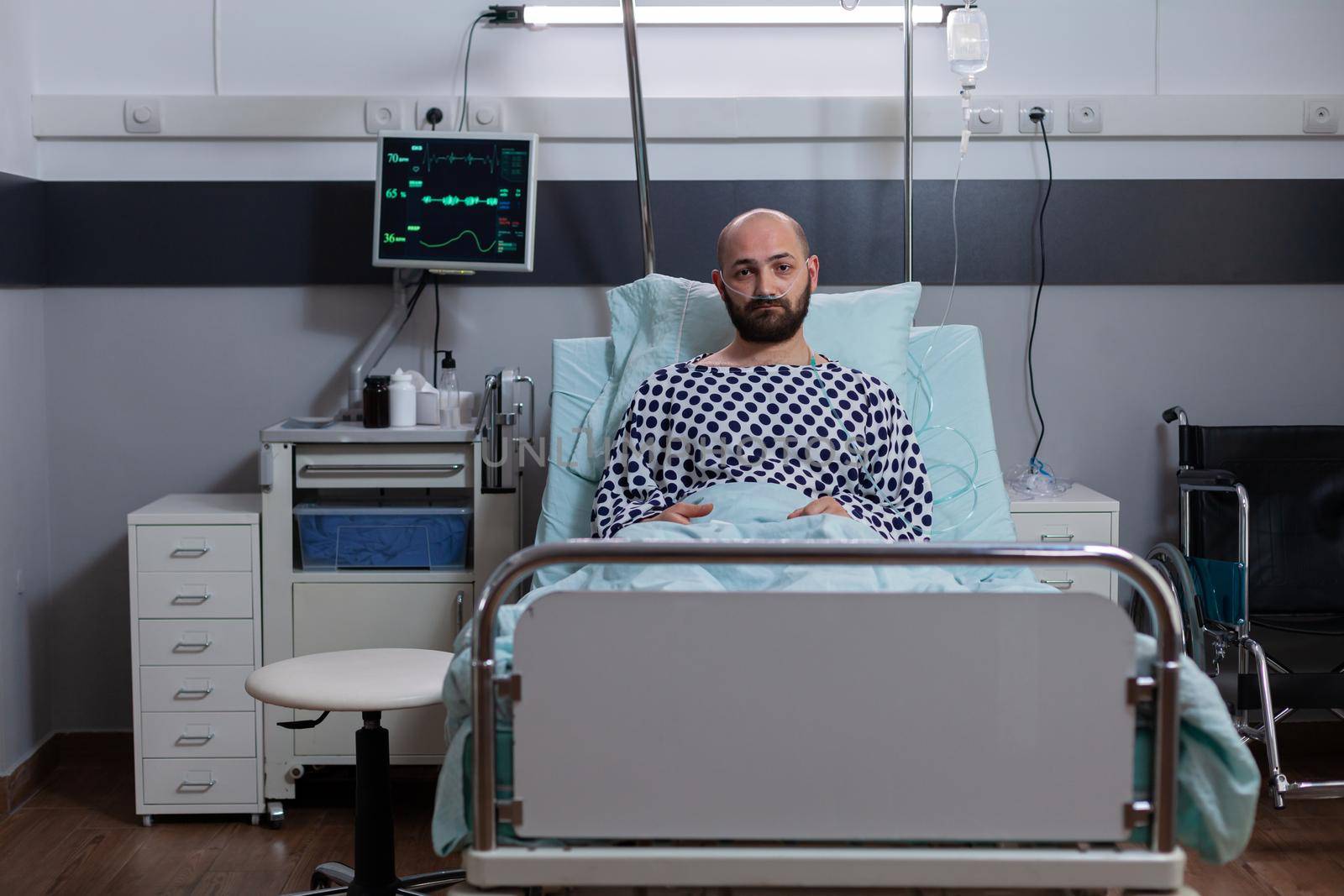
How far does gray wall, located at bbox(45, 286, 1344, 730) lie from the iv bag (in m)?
0.65

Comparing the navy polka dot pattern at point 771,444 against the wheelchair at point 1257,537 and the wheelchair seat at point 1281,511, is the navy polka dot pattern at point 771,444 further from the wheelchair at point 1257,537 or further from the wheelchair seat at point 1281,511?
the wheelchair seat at point 1281,511

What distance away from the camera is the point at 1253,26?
11.2 feet

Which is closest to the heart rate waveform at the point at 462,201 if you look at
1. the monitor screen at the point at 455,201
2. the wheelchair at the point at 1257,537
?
the monitor screen at the point at 455,201

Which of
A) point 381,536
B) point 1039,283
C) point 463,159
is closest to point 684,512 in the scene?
point 381,536

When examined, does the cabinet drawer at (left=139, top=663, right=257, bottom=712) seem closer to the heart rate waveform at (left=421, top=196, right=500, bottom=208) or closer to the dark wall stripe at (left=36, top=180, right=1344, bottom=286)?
the dark wall stripe at (left=36, top=180, right=1344, bottom=286)

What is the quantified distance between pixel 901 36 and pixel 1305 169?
1.21 metres

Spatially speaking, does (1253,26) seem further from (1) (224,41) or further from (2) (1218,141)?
(1) (224,41)

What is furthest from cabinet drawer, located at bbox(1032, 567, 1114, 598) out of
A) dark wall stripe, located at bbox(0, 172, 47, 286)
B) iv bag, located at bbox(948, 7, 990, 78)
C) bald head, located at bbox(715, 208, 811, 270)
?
dark wall stripe, located at bbox(0, 172, 47, 286)

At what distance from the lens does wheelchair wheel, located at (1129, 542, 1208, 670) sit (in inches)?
114

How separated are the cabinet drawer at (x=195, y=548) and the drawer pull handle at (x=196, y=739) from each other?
1.31ft

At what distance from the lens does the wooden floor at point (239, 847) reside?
263 cm

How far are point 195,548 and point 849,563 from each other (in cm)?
197

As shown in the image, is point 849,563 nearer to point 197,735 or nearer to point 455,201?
point 455,201

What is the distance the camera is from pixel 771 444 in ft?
8.57
